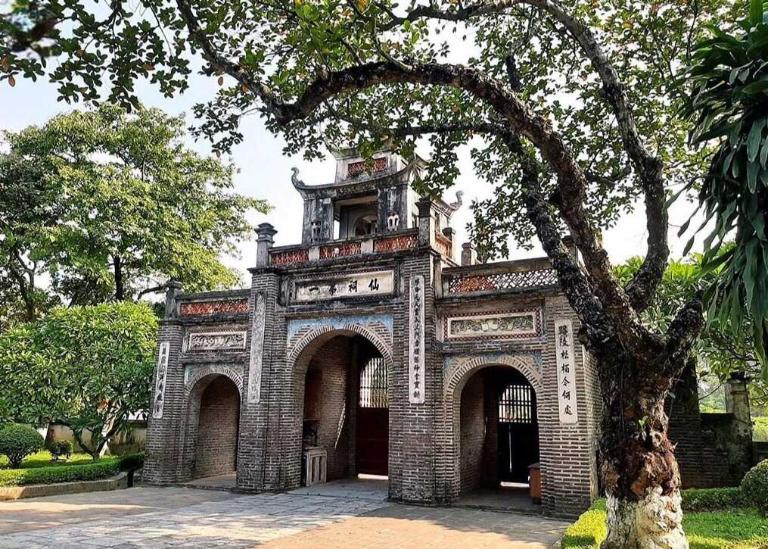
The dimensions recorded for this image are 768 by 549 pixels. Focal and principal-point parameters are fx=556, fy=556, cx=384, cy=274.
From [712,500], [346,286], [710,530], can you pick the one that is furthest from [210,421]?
[710,530]

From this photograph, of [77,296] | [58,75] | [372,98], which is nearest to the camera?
[58,75]

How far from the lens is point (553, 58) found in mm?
9289

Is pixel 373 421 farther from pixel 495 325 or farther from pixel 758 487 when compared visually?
pixel 758 487

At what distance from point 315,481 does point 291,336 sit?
141 inches

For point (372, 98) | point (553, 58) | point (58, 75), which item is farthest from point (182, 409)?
point (553, 58)

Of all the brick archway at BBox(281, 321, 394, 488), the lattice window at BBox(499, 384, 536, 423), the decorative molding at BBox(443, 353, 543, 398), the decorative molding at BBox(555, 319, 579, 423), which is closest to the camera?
the decorative molding at BBox(555, 319, 579, 423)

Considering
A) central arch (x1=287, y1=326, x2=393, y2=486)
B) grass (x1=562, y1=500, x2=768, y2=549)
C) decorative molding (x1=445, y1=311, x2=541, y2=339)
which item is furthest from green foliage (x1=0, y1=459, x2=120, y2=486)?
grass (x1=562, y1=500, x2=768, y2=549)

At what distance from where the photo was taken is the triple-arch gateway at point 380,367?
1016 centimetres

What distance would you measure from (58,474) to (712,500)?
13002 millimetres

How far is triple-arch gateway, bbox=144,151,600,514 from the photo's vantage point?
1016 centimetres

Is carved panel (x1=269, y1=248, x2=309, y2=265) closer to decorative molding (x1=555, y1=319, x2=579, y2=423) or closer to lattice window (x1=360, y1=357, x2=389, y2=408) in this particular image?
lattice window (x1=360, y1=357, x2=389, y2=408)

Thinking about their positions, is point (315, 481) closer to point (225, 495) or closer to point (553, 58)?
point (225, 495)

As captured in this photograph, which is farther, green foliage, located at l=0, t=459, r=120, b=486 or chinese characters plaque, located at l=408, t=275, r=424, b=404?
green foliage, located at l=0, t=459, r=120, b=486

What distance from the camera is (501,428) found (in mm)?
13641
